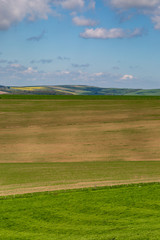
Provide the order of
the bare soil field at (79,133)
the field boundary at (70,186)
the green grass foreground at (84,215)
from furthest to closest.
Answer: the bare soil field at (79,133) → the field boundary at (70,186) → the green grass foreground at (84,215)

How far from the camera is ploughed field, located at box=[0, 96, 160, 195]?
52.5 ft

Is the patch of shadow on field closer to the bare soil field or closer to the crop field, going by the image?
the crop field

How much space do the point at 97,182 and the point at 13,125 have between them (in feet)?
103

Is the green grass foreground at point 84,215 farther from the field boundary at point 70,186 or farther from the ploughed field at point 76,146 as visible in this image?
the ploughed field at point 76,146

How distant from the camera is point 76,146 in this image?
3359 cm

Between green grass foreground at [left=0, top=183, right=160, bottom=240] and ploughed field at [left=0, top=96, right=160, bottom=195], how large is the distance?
1.88 metres

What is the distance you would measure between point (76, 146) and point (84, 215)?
2390 cm

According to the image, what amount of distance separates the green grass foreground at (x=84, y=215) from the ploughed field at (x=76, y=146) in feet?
6.18

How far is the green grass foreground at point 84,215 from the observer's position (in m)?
8.10

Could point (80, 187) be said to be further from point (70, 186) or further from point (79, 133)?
point (79, 133)

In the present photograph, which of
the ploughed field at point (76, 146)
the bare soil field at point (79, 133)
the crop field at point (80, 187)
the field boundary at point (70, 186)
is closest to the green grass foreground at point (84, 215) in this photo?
the crop field at point (80, 187)

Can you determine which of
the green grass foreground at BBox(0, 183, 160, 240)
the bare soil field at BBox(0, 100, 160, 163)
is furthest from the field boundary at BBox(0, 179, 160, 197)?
the bare soil field at BBox(0, 100, 160, 163)

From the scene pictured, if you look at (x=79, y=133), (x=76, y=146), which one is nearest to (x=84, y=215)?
(x=76, y=146)

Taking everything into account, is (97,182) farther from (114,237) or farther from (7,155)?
(7,155)
